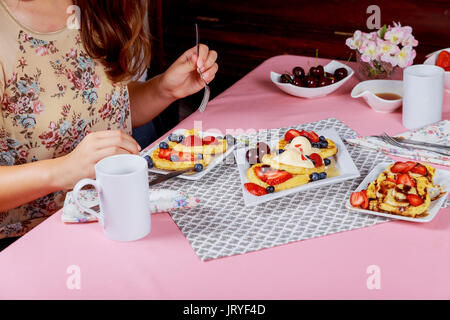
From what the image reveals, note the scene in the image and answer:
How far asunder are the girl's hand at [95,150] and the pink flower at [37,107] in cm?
31

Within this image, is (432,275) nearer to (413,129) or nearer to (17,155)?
(413,129)

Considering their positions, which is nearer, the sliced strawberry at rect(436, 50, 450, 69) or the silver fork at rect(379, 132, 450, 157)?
the silver fork at rect(379, 132, 450, 157)

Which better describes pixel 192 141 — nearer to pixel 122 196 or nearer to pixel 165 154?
→ pixel 165 154

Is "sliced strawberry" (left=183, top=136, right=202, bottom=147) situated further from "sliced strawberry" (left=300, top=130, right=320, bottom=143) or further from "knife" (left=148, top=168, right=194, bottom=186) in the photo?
"sliced strawberry" (left=300, top=130, right=320, bottom=143)

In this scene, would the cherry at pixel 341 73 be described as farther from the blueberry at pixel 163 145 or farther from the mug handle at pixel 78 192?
the mug handle at pixel 78 192

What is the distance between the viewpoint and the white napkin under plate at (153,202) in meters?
1.10

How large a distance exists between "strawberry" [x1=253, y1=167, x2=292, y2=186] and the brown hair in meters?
0.64

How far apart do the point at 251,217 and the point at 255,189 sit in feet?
0.22

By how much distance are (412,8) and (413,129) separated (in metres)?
1.96

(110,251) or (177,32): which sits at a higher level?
(110,251)

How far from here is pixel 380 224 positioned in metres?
1.09

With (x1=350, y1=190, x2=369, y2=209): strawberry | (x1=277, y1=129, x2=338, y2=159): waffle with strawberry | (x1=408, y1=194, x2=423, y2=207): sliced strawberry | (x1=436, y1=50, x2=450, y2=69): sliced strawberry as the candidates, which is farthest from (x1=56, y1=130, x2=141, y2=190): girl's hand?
(x1=436, y1=50, x2=450, y2=69): sliced strawberry

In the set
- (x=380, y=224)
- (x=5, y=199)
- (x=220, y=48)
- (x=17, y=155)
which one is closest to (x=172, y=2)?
(x=220, y=48)

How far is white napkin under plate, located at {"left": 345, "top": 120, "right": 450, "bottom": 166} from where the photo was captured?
133 cm
